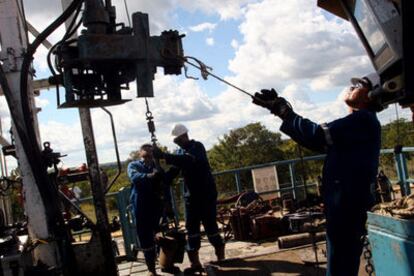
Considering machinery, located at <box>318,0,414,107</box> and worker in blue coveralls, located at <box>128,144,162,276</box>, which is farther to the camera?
worker in blue coveralls, located at <box>128,144,162,276</box>

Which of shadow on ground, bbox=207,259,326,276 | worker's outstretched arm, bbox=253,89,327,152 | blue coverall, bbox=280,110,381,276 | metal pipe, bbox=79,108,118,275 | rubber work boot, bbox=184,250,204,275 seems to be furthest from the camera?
rubber work boot, bbox=184,250,204,275

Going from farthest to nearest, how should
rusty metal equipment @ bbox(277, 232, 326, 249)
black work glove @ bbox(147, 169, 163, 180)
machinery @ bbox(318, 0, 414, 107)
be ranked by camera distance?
rusty metal equipment @ bbox(277, 232, 326, 249)
black work glove @ bbox(147, 169, 163, 180)
machinery @ bbox(318, 0, 414, 107)

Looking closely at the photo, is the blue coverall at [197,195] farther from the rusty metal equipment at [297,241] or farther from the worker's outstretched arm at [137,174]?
the rusty metal equipment at [297,241]

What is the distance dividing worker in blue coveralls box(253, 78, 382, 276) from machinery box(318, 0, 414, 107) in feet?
3.38

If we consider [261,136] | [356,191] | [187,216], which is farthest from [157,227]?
[261,136]

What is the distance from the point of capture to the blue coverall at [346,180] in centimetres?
425

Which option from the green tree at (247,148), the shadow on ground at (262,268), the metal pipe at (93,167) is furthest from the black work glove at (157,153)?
the green tree at (247,148)

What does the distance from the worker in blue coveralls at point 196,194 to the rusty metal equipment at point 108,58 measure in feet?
9.55

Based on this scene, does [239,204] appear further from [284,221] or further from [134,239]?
[134,239]

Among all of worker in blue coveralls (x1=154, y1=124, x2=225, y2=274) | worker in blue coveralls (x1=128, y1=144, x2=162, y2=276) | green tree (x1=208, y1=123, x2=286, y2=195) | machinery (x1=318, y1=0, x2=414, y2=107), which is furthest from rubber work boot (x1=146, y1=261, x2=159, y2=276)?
green tree (x1=208, y1=123, x2=286, y2=195)

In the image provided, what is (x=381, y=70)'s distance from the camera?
2990 mm

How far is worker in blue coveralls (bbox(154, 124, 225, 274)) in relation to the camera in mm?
6785

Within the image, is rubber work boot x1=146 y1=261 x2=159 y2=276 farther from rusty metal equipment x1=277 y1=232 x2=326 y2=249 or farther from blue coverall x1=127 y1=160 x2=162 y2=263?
rusty metal equipment x1=277 y1=232 x2=326 y2=249

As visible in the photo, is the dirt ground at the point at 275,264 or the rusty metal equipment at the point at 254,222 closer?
the dirt ground at the point at 275,264
